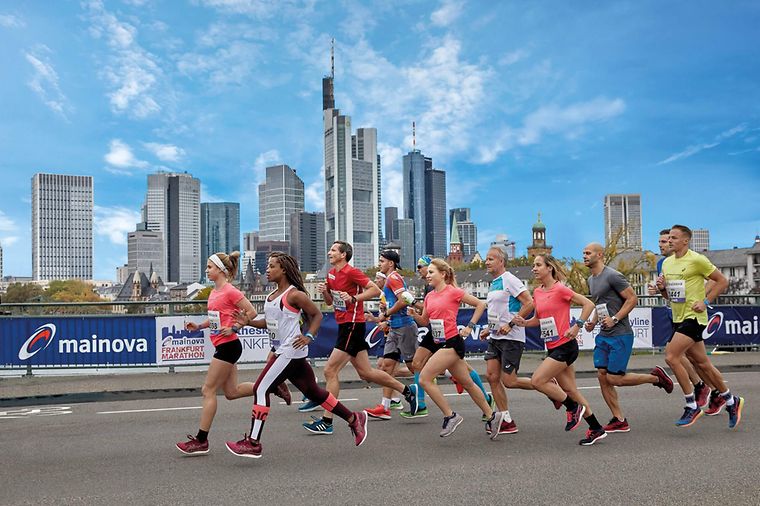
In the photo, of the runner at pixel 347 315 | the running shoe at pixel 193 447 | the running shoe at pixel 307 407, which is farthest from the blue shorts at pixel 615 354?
the running shoe at pixel 193 447

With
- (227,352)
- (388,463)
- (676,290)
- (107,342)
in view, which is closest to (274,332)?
(227,352)

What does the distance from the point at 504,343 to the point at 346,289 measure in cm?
192

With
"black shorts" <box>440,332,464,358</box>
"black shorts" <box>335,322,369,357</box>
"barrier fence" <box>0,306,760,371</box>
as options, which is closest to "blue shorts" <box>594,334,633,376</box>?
"black shorts" <box>440,332,464,358</box>

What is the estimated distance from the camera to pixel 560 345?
761 centimetres

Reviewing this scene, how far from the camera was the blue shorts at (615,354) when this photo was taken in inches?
317

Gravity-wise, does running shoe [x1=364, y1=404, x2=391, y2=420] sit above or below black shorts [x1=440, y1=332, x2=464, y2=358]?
below

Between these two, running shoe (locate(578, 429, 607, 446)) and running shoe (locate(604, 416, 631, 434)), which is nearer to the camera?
running shoe (locate(578, 429, 607, 446))

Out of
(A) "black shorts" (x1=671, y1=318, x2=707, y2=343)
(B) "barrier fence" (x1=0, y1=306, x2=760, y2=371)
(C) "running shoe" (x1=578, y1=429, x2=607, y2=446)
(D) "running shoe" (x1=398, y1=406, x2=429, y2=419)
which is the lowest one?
(D) "running shoe" (x1=398, y1=406, x2=429, y2=419)

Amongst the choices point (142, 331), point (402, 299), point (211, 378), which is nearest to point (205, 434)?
point (211, 378)

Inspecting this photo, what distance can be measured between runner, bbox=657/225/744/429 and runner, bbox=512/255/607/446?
138 cm

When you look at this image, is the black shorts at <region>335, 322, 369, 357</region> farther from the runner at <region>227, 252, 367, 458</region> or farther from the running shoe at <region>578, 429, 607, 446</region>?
the running shoe at <region>578, 429, 607, 446</region>

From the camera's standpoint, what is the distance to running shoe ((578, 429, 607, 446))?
7.42 metres

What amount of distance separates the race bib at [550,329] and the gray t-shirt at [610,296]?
0.68 meters

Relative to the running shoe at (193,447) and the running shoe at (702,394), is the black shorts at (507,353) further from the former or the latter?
the running shoe at (193,447)
